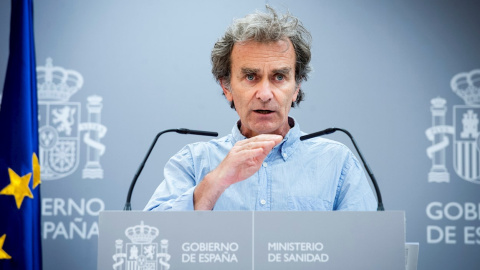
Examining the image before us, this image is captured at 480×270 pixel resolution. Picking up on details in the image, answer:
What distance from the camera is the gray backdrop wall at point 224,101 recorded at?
313 centimetres

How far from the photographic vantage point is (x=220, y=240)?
4.16ft

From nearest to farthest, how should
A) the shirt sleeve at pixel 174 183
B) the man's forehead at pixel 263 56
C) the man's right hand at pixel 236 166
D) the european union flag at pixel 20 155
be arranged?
the man's right hand at pixel 236 166, the shirt sleeve at pixel 174 183, the man's forehead at pixel 263 56, the european union flag at pixel 20 155

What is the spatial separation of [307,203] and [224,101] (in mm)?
1466

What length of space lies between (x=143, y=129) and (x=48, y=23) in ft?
2.80

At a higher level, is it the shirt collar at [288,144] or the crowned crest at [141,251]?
the shirt collar at [288,144]

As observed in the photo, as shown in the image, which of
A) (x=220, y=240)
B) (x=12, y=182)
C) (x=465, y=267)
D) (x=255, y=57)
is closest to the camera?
(x=220, y=240)

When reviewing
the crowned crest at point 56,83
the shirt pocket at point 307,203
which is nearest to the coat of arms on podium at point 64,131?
the crowned crest at point 56,83

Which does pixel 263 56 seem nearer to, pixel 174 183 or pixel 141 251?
pixel 174 183

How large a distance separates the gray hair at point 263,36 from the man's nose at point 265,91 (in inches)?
6.3

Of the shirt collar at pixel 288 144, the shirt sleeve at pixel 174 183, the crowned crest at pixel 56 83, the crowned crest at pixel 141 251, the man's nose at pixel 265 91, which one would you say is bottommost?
the crowned crest at pixel 141 251

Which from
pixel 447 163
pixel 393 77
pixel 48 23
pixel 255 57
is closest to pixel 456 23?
pixel 393 77

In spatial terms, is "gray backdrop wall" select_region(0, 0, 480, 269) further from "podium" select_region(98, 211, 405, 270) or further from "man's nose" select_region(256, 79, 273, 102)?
"podium" select_region(98, 211, 405, 270)

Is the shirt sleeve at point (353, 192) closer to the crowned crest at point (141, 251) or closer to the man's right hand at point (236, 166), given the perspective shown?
the man's right hand at point (236, 166)

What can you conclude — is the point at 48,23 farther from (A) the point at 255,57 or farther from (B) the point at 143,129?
(A) the point at 255,57
